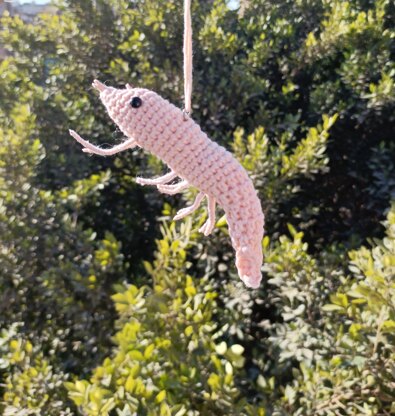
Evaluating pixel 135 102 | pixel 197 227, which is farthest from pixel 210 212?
pixel 197 227

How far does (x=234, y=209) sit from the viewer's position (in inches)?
27.4

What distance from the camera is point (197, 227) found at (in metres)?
1.80

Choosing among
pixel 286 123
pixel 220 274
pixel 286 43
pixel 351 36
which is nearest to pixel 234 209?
pixel 220 274

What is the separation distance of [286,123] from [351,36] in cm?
51

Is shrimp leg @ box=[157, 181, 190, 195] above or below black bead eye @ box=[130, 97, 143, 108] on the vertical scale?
below

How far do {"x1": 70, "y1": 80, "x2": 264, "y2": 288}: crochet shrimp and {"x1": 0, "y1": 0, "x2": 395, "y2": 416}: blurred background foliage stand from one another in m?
0.82

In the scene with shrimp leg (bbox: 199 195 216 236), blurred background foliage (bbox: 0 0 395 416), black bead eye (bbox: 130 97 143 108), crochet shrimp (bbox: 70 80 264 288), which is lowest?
blurred background foliage (bbox: 0 0 395 416)

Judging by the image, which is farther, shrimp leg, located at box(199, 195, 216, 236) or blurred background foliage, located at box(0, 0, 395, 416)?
blurred background foliage, located at box(0, 0, 395, 416)

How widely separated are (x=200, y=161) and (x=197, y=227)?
1103 mm

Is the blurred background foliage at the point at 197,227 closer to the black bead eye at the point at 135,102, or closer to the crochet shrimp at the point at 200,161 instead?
the crochet shrimp at the point at 200,161

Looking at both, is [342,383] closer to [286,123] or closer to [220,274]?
[220,274]

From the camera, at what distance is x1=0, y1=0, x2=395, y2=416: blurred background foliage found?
60.4 inches

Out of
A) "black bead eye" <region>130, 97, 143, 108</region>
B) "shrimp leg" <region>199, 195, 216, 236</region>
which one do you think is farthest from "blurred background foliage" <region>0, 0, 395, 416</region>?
"black bead eye" <region>130, 97, 143, 108</region>

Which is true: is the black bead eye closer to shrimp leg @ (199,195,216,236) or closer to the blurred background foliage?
shrimp leg @ (199,195,216,236)
